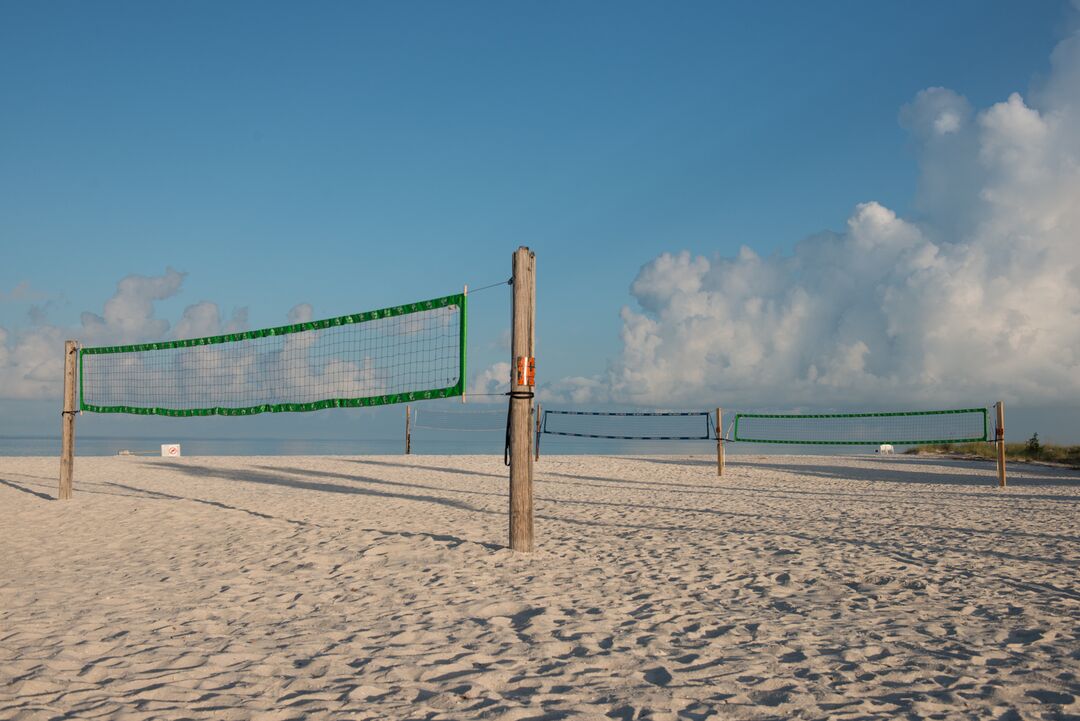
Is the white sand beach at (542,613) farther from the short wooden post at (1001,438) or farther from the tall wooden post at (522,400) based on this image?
the short wooden post at (1001,438)

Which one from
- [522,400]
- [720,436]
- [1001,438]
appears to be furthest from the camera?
[720,436]

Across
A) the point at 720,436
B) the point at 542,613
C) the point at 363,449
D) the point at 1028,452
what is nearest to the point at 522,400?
the point at 542,613

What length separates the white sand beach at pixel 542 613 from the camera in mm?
3230

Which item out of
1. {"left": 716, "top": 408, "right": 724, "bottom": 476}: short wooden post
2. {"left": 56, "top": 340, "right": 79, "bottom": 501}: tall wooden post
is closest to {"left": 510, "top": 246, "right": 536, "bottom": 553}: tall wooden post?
{"left": 56, "top": 340, "right": 79, "bottom": 501}: tall wooden post

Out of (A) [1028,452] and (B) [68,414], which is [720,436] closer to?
(B) [68,414]

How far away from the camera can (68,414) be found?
429 inches

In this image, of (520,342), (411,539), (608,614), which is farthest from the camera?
(411,539)

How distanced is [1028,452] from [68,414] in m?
25.7

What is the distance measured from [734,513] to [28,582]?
7.05 metres

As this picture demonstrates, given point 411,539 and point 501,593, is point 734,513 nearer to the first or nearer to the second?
point 411,539

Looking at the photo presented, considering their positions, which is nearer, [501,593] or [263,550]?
[501,593]

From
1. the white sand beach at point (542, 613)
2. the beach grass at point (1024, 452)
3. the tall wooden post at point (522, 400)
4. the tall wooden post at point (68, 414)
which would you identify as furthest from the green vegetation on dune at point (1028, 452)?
the tall wooden post at point (68, 414)

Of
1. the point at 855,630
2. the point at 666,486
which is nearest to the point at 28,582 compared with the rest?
the point at 855,630

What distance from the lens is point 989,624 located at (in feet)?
14.2
